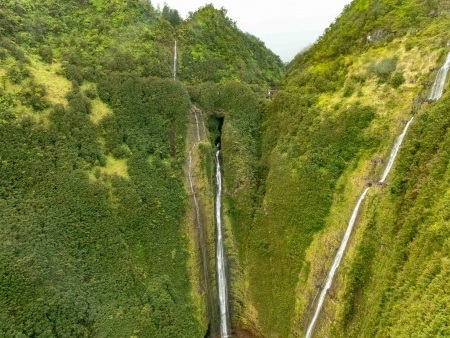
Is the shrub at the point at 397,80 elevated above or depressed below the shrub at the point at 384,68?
below

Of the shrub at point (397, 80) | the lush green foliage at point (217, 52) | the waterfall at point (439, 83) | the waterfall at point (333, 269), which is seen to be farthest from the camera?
the lush green foliage at point (217, 52)

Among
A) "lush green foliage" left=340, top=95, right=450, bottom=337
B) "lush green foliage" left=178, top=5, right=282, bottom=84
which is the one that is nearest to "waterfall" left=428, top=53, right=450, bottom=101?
"lush green foliage" left=340, top=95, right=450, bottom=337

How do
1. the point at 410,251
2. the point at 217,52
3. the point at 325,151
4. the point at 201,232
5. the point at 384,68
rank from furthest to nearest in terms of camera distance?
1. the point at 217,52
2. the point at 201,232
3. the point at 384,68
4. the point at 325,151
5. the point at 410,251

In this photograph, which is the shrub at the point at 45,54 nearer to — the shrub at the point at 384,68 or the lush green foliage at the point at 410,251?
the shrub at the point at 384,68

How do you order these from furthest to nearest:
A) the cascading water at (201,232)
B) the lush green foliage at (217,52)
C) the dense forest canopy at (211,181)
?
1. the lush green foliage at (217,52)
2. the cascading water at (201,232)
3. the dense forest canopy at (211,181)

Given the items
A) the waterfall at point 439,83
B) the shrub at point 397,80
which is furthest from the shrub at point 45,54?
the waterfall at point 439,83

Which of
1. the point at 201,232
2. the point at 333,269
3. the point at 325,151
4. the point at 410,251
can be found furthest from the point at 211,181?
the point at 410,251

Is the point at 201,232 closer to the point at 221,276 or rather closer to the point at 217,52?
the point at 221,276
